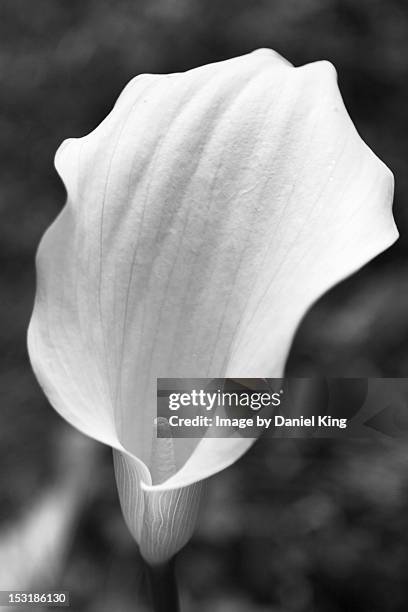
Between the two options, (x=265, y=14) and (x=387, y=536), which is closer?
(x=387, y=536)

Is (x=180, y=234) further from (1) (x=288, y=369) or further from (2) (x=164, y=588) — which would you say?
(1) (x=288, y=369)

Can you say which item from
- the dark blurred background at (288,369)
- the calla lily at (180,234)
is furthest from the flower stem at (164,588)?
the dark blurred background at (288,369)

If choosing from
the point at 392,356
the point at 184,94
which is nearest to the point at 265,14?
the point at 392,356

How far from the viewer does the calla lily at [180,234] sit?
463 mm

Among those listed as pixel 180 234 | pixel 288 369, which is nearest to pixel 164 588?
pixel 180 234

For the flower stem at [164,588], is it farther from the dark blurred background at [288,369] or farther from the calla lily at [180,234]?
the dark blurred background at [288,369]

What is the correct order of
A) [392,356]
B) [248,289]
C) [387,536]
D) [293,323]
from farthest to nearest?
1. [392,356]
2. [387,536]
3. [248,289]
4. [293,323]

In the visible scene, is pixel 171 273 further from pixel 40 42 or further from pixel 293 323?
pixel 40 42

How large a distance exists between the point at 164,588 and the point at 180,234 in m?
0.25

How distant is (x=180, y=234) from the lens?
1.71 ft

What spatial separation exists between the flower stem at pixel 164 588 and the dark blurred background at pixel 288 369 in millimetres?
337

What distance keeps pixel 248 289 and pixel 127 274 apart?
84mm

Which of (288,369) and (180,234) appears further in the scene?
(288,369)

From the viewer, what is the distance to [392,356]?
1009 mm
